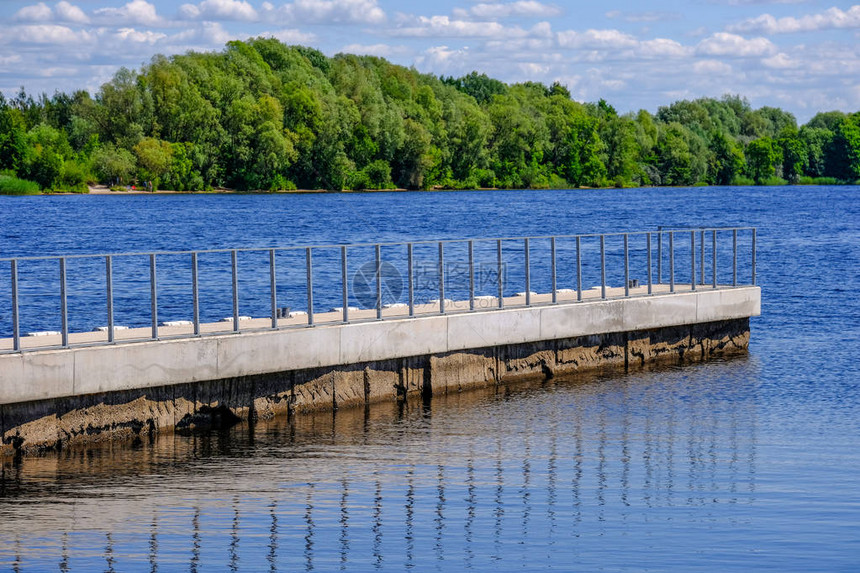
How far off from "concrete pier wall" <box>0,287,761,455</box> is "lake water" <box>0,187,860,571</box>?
397 mm

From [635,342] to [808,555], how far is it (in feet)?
36.8

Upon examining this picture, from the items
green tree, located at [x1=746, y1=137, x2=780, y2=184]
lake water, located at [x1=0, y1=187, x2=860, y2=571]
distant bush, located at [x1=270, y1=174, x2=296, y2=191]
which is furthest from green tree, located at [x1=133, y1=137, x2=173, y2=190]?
green tree, located at [x1=746, y1=137, x2=780, y2=184]

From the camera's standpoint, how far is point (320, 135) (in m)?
110

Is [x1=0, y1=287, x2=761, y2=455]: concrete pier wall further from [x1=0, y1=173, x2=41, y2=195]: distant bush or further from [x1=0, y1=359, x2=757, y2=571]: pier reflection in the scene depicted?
[x1=0, y1=173, x2=41, y2=195]: distant bush

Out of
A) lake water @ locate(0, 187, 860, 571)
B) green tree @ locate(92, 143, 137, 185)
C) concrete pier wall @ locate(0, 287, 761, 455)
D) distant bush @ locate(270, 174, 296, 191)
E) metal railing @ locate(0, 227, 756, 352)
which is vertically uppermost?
green tree @ locate(92, 143, 137, 185)

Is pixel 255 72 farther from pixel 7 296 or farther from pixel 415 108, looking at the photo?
pixel 7 296

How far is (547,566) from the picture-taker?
11.3 metres

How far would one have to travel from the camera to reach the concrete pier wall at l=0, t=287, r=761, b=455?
601 inches

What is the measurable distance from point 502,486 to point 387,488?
4.07 ft

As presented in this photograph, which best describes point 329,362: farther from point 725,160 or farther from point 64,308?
point 725,160

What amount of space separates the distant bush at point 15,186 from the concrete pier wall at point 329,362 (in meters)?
90.4

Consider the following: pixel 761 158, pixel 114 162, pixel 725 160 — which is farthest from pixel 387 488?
pixel 761 158

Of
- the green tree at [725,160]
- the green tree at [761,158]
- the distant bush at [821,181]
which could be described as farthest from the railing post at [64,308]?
the distant bush at [821,181]

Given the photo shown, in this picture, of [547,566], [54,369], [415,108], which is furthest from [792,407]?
[415,108]
